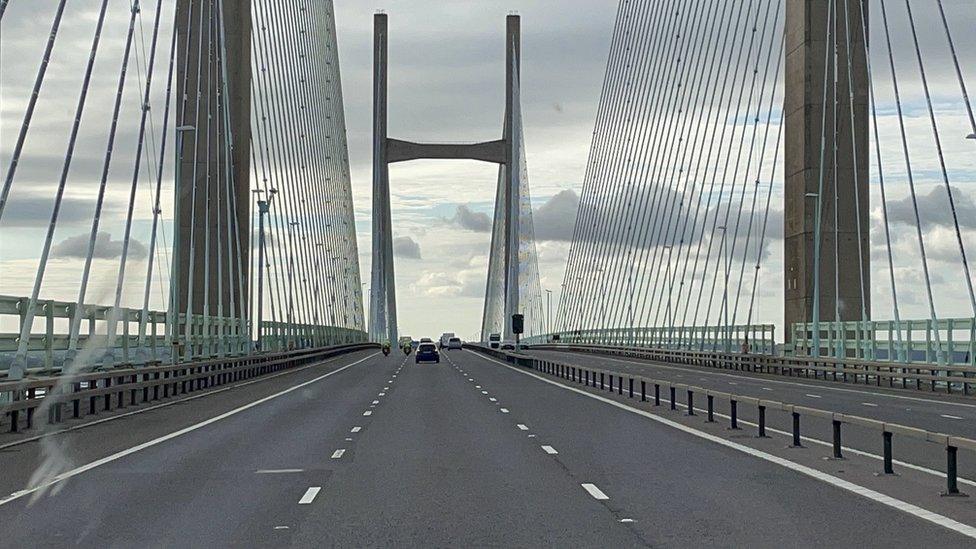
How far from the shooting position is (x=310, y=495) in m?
15.5

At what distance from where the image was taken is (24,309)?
26812 millimetres

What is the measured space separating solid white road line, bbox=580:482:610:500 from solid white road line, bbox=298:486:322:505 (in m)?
2.79

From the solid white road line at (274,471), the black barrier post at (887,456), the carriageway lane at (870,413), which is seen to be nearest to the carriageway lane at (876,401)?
the carriageway lane at (870,413)

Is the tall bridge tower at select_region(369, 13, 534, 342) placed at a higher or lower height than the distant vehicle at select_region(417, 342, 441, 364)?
higher

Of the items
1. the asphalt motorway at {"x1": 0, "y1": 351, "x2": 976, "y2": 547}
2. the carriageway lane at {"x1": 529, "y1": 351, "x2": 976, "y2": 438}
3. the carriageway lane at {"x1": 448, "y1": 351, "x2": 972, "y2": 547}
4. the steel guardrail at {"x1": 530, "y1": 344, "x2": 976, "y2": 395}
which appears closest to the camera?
the carriageway lane at {"x1": 448, "y1": 351, "x2": 972, "y2": 547}

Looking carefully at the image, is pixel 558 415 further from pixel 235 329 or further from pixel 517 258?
pixel 517 258

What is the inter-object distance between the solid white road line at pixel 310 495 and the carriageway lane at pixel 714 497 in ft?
9.55

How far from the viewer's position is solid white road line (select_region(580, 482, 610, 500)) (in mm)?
15203

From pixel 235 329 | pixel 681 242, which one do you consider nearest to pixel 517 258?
pixel 681 242

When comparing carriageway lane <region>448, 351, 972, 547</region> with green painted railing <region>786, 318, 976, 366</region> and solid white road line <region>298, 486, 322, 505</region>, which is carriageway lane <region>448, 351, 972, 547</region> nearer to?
solid white road line <region>298, 486, 322, 505</region>

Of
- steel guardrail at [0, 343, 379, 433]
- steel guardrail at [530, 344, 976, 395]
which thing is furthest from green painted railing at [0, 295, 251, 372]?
steel guardrail at [530, 344, 976, 395]

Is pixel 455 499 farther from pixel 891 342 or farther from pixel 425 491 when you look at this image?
pixel 891 342

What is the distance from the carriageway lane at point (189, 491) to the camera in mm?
12430

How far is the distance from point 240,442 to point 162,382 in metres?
14.3
